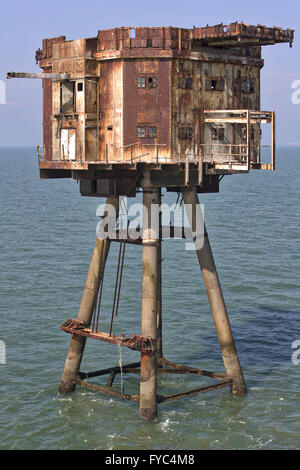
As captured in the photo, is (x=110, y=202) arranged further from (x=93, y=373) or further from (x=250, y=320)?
(x=250, y=320)

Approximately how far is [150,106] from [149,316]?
7099mm

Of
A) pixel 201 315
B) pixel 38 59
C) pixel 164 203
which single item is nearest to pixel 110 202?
pixel 38 59

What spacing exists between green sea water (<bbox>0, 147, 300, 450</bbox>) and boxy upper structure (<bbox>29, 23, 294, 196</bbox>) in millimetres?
8149

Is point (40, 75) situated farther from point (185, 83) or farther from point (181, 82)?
point (185, 83)

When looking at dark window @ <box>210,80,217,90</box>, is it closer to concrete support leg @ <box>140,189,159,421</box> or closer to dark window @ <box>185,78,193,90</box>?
dark window @ <box>185,78,193,90</box>

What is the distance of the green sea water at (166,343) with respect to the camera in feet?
91.2

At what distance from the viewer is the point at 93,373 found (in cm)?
3077

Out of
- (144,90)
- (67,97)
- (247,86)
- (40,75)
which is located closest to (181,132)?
(144,90)

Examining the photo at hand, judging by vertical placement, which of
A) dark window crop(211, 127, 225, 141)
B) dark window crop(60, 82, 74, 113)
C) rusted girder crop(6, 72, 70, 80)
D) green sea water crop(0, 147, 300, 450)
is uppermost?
rusted girder crop(6, 72, 70, 80)

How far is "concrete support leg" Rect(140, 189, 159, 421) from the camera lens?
91.5 ft

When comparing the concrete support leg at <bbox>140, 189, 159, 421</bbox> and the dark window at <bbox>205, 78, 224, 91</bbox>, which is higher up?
the dark window at <bbox>205, 78, 224, 91</bbox>

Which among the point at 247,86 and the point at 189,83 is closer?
the point at 189,83

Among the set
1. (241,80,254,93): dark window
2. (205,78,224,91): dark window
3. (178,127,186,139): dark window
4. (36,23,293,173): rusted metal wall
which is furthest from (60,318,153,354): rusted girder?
(241,80,254,93): dark window

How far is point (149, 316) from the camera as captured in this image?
2792 cm
